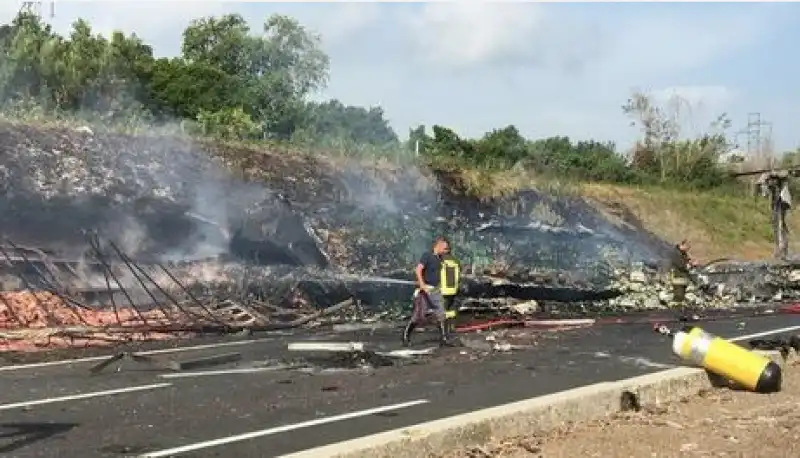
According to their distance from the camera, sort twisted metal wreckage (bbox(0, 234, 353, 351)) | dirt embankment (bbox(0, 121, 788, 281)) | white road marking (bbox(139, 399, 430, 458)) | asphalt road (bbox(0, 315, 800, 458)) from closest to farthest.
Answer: white road marking (bbox(139, 399, 430, 458)) < asphalt road (bbox(0, 315, 800, 458)) < twisted metal wreckage (bbox(0, 234, 353, 351)) < dirt embankment (bbox(0, 121, 788, 281))

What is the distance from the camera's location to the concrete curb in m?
6.05

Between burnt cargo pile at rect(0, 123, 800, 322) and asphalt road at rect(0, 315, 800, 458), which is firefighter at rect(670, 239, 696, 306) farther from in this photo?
asphalt road at rect(0, 315, 800, 458)

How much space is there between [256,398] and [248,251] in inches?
517

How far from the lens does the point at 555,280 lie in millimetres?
25125

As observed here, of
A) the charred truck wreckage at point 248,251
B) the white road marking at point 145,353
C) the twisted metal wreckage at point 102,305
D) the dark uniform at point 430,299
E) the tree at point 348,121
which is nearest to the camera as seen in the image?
the white road marking at point 145,353

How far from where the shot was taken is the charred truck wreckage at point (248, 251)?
17.6 m

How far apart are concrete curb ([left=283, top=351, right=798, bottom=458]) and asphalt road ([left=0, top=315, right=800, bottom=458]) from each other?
1.16 meters

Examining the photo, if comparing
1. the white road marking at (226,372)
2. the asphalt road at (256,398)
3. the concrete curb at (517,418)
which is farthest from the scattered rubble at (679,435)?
the white road marking at (226,372)

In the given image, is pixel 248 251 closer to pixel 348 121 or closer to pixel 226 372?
pixel 226 372

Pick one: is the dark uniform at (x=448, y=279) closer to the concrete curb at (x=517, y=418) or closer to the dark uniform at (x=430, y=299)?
the dark uniform at (x=430, y=299)

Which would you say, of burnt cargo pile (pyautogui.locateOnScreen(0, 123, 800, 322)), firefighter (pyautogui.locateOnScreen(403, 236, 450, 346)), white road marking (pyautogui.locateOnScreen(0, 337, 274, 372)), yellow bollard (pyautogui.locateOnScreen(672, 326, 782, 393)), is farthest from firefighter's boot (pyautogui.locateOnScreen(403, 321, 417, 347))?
burnt cargo pile (pyautogui.locateOnScreen(0, 123, 800, 322))

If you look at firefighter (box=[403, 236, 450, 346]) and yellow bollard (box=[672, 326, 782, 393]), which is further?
firefighter (box=[403, 236, 450, 346])

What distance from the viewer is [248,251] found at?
2234cm

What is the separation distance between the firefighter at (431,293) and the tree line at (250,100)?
15.2m
